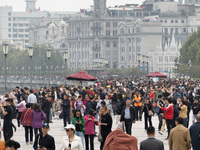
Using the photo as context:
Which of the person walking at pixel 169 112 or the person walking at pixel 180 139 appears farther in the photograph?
the person walking at pixel 169 112

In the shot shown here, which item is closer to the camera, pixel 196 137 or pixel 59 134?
pixel 196 137

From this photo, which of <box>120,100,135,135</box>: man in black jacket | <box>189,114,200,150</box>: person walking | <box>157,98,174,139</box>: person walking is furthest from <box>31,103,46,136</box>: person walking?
<box>189,114,200,150</box>: person walking

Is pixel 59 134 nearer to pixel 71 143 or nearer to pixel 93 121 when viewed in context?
pixel 93 121

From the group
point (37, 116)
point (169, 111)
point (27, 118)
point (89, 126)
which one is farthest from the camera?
point (169, 111)

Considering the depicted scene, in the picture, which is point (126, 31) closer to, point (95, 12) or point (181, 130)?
point (95, 12)

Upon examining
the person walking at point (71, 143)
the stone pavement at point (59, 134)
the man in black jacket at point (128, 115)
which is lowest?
the stone pavement at point (59, 134)

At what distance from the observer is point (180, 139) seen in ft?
53.7

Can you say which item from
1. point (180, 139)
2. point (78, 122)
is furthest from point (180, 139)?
point (78, 122)

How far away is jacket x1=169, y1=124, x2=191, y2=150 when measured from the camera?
16.3 m

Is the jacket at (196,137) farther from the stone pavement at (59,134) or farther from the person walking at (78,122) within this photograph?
the stone pavement at (59,134)

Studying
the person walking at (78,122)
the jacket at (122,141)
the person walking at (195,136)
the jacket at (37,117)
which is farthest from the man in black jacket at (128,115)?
the jacket at (122,141)

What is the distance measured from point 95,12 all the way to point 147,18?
23.6 meters

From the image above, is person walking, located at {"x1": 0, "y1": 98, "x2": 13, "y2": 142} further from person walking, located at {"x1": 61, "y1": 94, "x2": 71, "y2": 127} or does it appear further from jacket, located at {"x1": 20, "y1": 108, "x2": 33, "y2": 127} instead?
→ person walking, located at {"x1": 61, "y1": 94, "x2": 71, "y2": 127}

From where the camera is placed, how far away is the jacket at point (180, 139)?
16.3 metres
